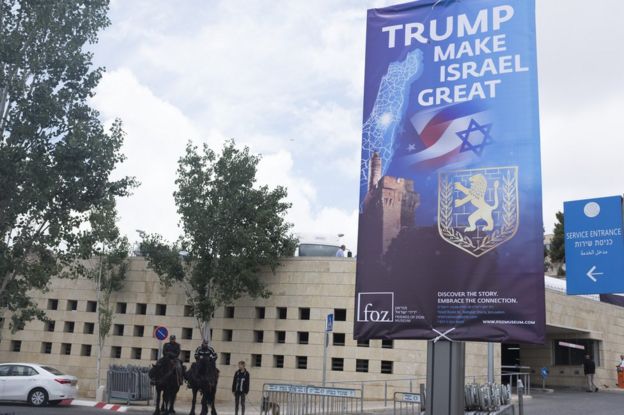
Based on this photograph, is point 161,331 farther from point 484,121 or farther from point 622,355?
point 622,355

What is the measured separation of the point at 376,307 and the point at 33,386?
14.7 metres

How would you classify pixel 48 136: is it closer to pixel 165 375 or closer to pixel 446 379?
pixel 165 375

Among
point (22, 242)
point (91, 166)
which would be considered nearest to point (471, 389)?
point (91, 166)

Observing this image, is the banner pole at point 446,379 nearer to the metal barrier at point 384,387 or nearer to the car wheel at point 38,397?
the metal barrier at point 384,387

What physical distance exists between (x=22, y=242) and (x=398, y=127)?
1165cm

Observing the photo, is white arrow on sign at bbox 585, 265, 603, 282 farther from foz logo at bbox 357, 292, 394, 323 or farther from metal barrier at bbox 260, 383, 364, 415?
foz logo at bbox 357, 292, 394, 323

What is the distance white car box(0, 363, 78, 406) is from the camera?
20078mm

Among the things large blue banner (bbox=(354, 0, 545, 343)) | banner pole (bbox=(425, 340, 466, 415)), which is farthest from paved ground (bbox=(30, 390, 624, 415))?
large blue banner (bbox=(354, 0, 545, 343))

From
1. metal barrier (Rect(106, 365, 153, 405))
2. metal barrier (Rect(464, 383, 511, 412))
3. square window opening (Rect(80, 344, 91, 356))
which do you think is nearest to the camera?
metal barrier (Rect(464, 383, 511, 412))

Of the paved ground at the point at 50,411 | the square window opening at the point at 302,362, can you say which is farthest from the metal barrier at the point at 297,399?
the square window opening at the point at 302,362

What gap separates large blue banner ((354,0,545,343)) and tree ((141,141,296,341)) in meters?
15.3

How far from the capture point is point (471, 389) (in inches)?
480

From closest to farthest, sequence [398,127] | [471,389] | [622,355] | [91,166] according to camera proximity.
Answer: [398,127] → [471,389] → [91,166] → [622,355]

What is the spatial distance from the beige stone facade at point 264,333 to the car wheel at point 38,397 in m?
7.83
